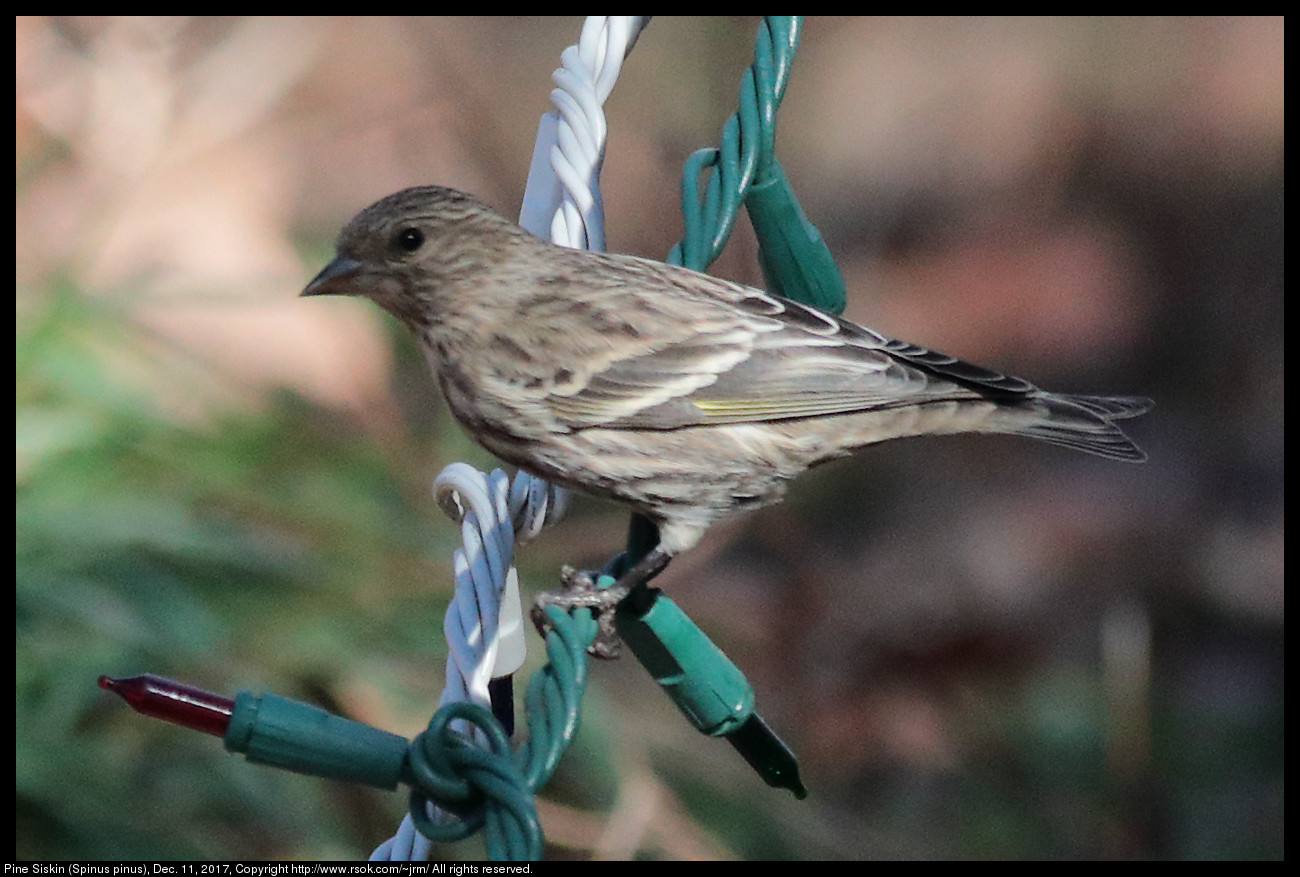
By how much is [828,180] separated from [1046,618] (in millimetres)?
2044

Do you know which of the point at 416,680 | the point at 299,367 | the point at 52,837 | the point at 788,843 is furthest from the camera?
the point at 299,367

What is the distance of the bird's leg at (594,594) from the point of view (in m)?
2.17

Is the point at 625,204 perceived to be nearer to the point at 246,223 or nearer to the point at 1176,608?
the point at 246,223

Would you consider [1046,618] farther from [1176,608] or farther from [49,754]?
[49,754]

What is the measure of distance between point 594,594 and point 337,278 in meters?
0.86

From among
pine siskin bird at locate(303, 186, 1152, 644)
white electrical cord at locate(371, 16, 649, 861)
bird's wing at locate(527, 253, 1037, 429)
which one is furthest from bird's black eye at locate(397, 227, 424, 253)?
bird's wing at locate(527, 253, 1037, 429)

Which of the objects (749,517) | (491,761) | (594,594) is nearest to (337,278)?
(594,594)

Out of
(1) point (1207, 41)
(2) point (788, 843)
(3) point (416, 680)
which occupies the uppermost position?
(1) point (1207, 41)

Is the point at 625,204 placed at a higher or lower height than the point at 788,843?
higher

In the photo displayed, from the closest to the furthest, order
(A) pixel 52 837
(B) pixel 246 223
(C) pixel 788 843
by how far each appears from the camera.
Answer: (A) pixel 52 837 → (C) pixel 788 843 → (B) pixel 246 223

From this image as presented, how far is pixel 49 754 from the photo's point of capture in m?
3.23

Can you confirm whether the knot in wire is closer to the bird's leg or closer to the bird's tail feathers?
the bird's leg

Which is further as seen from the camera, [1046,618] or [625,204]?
[625,204]
